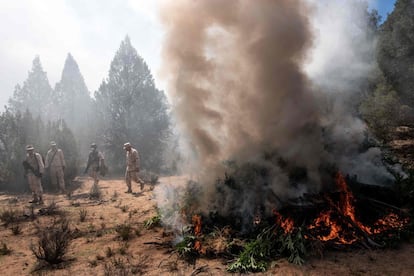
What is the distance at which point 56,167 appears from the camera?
Result: 476 inches

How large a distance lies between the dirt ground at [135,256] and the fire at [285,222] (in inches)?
29.3

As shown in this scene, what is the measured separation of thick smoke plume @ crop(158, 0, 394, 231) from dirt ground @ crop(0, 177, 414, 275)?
4.96ft

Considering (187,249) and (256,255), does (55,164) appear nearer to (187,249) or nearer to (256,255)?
(187,249)

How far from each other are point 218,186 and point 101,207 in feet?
15.7

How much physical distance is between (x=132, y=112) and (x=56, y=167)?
10.1m

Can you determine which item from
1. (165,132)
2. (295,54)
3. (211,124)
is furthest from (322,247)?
(165,132)

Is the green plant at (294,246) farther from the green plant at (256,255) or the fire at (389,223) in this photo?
the fire at (389,223)

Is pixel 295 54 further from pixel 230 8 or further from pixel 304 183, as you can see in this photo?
pixel 304 183

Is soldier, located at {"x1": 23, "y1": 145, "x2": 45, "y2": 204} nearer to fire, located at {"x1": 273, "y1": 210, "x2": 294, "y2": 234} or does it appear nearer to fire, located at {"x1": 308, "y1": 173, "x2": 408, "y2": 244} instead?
fire, located at {"x1": 273, "y1": 210, "x2": 294, "y2": 234}

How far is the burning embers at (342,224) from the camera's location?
5.83 m

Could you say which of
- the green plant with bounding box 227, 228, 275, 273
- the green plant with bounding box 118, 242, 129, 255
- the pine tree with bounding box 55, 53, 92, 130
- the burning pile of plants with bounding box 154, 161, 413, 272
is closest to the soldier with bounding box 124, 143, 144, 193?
the burning pile of plants with bounding box 154, 161, 413, 272

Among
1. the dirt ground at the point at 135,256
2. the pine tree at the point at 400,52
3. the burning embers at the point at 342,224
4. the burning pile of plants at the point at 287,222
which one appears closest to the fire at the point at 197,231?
the burning pile of plants at the point at 287,222

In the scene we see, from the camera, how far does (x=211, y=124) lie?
26.6 ft

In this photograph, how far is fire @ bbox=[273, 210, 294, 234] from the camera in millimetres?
5932
